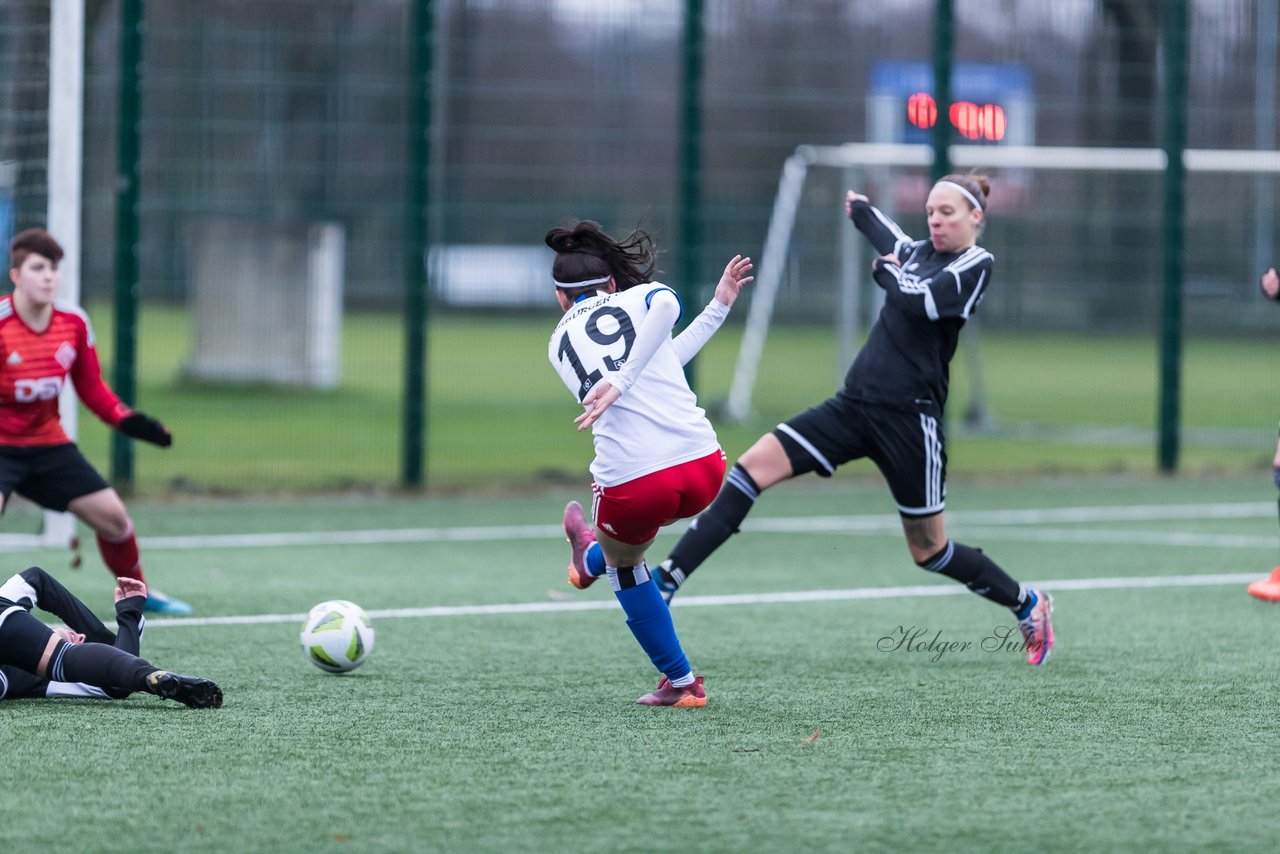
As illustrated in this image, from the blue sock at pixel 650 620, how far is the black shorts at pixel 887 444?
1.29m

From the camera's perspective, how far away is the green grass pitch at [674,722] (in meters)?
4.36

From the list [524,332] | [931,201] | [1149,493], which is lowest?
[1149,493]

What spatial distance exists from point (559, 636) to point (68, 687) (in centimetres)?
219

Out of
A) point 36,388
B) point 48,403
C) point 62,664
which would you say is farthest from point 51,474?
point 62,664

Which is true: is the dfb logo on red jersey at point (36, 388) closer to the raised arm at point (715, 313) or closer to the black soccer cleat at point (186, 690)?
the black soccer cleat at point (186, 690)

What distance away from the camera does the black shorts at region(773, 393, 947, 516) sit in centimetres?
682

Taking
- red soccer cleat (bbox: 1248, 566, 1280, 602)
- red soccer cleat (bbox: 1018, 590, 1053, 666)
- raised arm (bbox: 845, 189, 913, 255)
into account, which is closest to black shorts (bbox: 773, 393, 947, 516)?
red soccer cleat (bbox: 1018, 590, 1053, 666)

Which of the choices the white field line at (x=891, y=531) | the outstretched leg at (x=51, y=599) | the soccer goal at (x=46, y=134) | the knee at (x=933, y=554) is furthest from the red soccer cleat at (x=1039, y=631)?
the soccer goal at (x=46, y=134)

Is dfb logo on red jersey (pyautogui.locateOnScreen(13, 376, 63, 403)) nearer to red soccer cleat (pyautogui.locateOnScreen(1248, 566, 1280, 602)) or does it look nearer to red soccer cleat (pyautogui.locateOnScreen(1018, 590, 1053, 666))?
red soccer cleat (pyautogui.locateOnScreen(1018, 590, 1053, 666))

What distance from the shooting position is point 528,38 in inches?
522

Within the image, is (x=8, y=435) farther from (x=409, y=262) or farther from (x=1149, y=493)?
(x=1149, y=493)

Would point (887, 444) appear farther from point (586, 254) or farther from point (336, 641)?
point (336, 641)

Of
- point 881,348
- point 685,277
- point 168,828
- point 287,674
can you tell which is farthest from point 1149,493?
point 168,828

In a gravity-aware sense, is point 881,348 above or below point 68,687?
above
